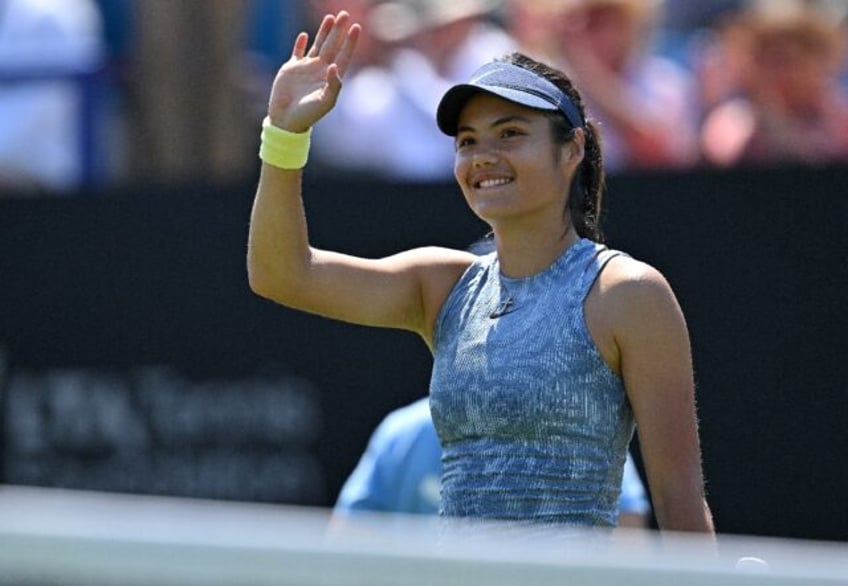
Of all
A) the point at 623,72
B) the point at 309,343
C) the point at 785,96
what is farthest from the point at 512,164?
the point at 623,72

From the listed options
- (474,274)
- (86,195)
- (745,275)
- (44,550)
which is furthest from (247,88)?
(44,550)

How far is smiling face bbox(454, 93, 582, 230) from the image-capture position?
3.29 metres

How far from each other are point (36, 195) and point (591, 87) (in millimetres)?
2181

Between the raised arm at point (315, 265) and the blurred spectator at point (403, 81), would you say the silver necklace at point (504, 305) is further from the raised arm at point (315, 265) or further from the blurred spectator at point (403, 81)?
the blurred spectator at point (403, 81)

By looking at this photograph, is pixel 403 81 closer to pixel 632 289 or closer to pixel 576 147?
pixel 576 147

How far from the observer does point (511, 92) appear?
3279 mm

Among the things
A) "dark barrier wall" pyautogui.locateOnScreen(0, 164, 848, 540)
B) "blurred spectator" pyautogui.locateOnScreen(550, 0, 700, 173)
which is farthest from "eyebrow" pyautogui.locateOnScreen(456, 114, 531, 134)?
"blurred spectator" pyautogui.locateOnScreen(550, 0, 700, 173)

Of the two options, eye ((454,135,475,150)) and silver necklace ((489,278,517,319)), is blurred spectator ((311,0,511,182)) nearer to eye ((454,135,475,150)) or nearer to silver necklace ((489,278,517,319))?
eye ((454,135,475,150))

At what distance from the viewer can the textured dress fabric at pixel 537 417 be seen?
311cm

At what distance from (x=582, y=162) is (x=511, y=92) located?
23cm

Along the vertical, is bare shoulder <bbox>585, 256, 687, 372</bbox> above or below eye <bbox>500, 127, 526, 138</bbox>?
below

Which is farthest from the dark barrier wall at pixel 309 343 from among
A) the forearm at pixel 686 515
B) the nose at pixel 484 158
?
the forearm at pixel 686 515

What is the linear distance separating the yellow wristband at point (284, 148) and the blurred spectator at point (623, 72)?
371 centimetres

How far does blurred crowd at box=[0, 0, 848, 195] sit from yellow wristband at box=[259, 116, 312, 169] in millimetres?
3294
